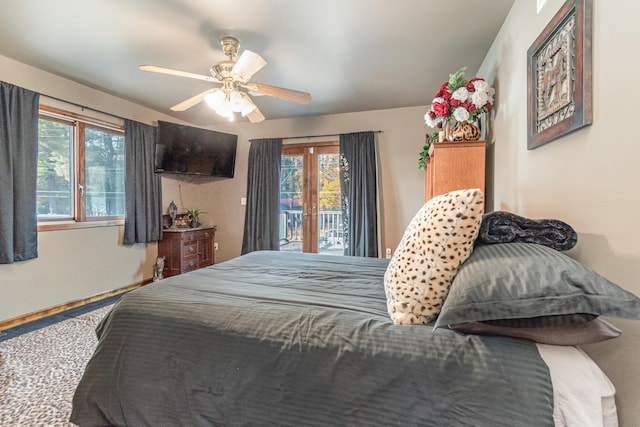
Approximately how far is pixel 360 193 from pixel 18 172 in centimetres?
372

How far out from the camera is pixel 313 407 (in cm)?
100

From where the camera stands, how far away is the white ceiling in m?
1.98

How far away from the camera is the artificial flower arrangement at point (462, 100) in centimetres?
222

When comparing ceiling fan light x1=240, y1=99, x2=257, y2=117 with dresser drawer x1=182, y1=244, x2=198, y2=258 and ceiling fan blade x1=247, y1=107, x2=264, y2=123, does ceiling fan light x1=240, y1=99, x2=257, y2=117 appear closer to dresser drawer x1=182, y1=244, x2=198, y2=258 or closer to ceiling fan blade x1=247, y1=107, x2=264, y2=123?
ceiling fan blade x1=247, y1=107, x2=264, y2=123

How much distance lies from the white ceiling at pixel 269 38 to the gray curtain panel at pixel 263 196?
1483 millimetres

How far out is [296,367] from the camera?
41.0 inches

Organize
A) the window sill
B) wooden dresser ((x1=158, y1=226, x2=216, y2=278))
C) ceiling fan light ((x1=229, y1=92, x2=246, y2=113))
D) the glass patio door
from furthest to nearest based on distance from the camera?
the glass patio door → wooden dresser ((x1=158, y1=226, x2=216, y2=278)) → the window sill → ceiling fan light ((x1=229, y1=92, x2=246, y2=113))

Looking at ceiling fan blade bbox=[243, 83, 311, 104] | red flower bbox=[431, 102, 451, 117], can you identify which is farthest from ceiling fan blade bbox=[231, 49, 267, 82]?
red flower bbox=[431, 102, 451, 117]

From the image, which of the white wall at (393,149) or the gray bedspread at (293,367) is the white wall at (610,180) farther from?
the white wall at (393,149)

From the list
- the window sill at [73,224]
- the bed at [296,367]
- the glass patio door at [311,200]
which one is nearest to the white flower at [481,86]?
the bed at [296,367]

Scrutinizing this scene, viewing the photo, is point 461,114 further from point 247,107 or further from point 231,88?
point 231,88

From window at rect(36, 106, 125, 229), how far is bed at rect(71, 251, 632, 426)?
2610mm

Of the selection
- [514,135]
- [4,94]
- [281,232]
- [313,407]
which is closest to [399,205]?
[281,232]

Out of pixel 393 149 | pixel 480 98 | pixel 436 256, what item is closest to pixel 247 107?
pixel 480 98
